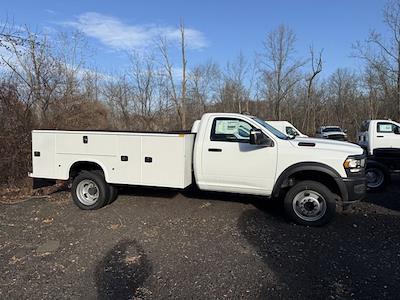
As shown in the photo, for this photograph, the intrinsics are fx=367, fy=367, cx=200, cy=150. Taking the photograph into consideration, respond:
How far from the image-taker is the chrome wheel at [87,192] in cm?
776

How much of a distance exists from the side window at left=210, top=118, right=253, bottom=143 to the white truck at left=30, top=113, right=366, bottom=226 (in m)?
0.02

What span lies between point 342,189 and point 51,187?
780 cm

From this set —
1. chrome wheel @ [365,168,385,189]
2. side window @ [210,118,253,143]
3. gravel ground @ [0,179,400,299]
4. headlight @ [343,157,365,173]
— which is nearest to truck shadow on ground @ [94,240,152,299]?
gravel ground @ [0,179,400,299]

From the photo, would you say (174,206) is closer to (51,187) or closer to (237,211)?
(237,211)

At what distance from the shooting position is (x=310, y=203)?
6.48 meters

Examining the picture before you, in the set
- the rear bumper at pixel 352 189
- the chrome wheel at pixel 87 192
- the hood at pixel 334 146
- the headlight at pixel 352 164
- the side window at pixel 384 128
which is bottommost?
the chrome wheel at pixel 87 192

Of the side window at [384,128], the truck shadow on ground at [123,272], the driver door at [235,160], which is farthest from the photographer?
the side window at [384,128]

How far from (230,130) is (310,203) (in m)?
2.00

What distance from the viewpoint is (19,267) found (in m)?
4.88

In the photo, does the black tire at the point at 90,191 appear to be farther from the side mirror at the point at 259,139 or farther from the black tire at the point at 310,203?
the black tire at the point at 310,203

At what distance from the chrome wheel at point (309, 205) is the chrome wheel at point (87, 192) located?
Result: 4.09 metres

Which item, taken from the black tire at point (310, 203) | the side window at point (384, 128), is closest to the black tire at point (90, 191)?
the black tire at point (310, 203)

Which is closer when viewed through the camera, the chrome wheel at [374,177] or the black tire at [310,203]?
the black tire at [310,203]

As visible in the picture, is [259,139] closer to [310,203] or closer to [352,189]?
[310,203]
